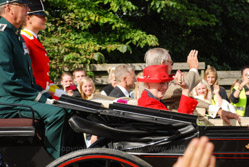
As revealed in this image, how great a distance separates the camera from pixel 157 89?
303 centimetres

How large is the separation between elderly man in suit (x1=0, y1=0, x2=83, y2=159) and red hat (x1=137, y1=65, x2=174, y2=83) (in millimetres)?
756

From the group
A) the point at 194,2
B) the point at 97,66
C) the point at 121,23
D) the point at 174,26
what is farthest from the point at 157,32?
the point at 97,66

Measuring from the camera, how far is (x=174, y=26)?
453 inches

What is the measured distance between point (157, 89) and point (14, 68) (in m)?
1.19

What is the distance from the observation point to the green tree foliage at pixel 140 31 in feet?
27.8

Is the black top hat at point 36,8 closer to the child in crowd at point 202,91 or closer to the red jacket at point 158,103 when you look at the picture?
the red jacket at point 158,103

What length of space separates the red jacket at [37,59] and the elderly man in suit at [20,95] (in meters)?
0.45

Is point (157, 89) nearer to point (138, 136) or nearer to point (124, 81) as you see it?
point (138, 136)

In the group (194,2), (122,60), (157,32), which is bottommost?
(122,60)

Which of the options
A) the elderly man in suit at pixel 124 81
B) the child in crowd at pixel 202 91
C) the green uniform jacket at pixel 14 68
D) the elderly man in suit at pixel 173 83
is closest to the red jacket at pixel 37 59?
the green uniform jacket at pixel 14 68

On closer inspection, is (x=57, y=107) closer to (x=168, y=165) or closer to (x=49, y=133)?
(x=49, y=133)

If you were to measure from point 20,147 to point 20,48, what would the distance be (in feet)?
2.76

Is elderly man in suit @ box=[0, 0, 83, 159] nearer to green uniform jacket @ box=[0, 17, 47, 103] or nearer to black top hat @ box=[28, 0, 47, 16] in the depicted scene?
green uniform jacket @ box=[0, 17, 47, 103]

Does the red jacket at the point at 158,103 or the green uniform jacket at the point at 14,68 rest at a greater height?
the green uniform jacket at the point at 14,68
